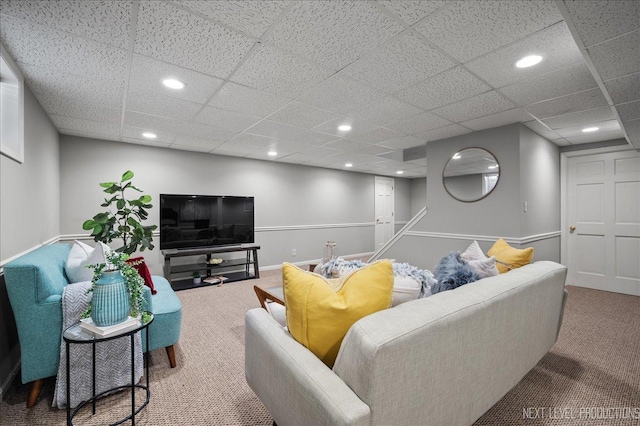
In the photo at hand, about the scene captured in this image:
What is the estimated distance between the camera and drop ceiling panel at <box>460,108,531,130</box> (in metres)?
2.94

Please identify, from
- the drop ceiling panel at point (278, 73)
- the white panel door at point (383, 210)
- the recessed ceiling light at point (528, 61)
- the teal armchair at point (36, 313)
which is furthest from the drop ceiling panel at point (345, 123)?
the white panel door at point (383, 210)

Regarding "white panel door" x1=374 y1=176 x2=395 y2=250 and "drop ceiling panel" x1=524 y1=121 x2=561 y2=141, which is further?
"white panel door" x1=374 y1=176 x2=395 y2=250

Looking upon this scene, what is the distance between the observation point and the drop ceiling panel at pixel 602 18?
123 centimetres

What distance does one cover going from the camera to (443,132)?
3.67m

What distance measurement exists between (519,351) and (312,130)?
2995 mm

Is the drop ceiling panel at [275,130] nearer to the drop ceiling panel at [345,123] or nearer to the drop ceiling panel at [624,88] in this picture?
the drop ceiling panel at [345,123]

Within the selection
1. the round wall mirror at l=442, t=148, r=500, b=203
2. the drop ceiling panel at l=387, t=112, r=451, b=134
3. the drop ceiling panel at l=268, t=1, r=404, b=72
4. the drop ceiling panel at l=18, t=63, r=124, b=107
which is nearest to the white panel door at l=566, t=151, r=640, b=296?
the round wall mirror at l=442, t=148, r=500, b=203

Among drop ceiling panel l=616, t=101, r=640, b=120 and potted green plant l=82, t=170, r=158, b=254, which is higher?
drop ceiling panel l=616, t=101, r=640, b=120

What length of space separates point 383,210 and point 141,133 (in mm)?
5945

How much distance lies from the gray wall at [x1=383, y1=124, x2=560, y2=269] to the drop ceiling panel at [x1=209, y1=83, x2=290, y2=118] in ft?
8.35

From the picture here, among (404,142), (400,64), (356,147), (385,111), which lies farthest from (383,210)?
(400,64)

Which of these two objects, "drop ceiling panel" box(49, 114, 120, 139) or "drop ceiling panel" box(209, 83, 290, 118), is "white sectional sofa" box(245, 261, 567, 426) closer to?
"drop ceiling panel" box(209, 83, 290, 118)

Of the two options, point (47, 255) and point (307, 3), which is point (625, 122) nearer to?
point (307, 3)

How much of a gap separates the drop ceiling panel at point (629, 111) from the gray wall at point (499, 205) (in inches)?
35.7
